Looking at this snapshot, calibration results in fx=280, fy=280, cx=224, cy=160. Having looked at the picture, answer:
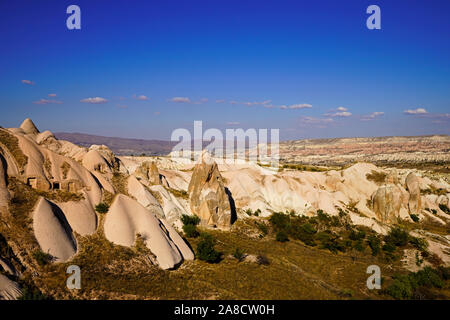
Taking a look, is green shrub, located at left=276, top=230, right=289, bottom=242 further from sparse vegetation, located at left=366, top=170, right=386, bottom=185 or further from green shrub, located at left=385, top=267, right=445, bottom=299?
sparse vegetation, located at left=366, top=170, right=386, bottom=185

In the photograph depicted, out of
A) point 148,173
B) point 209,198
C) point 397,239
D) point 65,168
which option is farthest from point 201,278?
point 397,239

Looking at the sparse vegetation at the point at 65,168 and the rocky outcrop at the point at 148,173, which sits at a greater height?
the sparse vegetation at the point at 65,168

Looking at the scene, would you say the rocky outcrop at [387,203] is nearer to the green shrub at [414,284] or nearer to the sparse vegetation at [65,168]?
the green shrub at [414,284]

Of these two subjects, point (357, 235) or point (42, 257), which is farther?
point (357, 235)

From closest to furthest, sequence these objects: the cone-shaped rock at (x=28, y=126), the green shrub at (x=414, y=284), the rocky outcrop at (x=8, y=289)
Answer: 1. the rocky outcrop at (x=8, y=289)
2. the green shrub at (x=414, y=284)
3. the cone-shaped rock at (x=28, y=126)

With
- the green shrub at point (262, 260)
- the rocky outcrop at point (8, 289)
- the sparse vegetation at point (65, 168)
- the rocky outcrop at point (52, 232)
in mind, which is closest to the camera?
Result: the rocky outcrop at point (8, 289)

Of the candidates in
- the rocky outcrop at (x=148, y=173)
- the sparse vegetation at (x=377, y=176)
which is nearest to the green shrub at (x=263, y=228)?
the rocky outcrop at (x=148, y=173)

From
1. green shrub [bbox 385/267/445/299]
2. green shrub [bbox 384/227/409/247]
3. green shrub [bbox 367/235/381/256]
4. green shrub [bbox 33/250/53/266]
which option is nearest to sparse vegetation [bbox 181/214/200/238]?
green shrub [bbox 33/250/53/266]

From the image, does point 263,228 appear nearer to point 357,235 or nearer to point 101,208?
point 357,235
